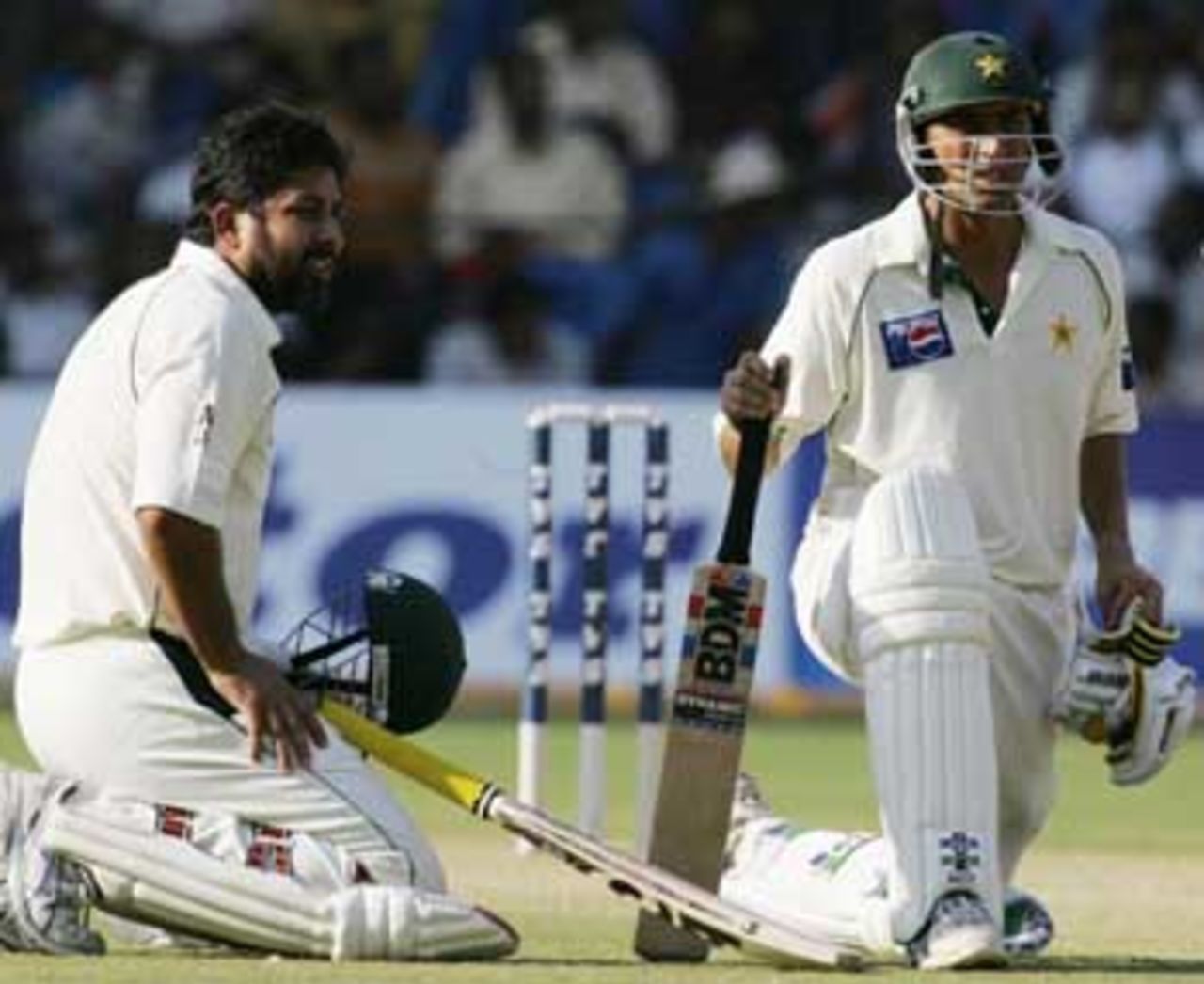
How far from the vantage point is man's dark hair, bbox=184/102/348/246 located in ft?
23.5

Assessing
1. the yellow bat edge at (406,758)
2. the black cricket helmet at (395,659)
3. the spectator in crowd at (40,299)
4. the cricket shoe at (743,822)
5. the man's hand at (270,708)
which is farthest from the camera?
the spectator in crowd at (40,299)

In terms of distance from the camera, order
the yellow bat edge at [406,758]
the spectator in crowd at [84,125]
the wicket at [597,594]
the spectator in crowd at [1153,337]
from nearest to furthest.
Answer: the yellow bat edge at [406,758] < the wicket at [597,594] < the spectator in crowd at [1153,337] < the spectator in crowd at [84,125]

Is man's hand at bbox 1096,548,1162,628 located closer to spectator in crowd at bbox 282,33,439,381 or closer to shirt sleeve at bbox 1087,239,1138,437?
shirt sleeve at bbox 1087,239,1138,437

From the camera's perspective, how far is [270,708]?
6.84 metres

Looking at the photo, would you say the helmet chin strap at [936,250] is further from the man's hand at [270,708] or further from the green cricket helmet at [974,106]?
the man's hand at [270,708]

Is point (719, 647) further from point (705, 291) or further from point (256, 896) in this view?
point (705, 291)

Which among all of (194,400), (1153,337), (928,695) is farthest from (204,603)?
(1153,337)

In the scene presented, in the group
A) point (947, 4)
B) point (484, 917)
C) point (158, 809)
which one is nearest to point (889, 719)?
point (484, 917)

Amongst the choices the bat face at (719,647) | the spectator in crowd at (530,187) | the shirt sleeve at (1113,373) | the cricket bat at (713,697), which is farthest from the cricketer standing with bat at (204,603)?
the spectator in crowd at (530,187)

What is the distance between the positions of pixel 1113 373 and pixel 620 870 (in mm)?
1419

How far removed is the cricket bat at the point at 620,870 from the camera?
671 cm

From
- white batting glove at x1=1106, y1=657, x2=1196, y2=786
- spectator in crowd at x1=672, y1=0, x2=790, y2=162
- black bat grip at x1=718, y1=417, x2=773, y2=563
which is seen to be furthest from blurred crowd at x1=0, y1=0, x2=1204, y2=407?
black bat grip at x1=718, y1=417, x2=773, y2=563

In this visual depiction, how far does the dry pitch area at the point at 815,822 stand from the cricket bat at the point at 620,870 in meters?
0.05

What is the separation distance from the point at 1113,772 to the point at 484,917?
4.60 feet
